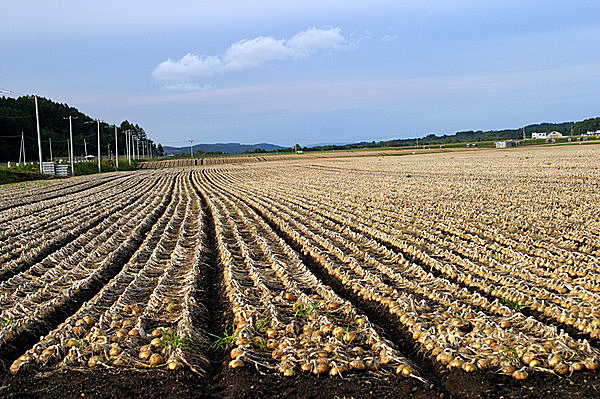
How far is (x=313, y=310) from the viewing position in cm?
616

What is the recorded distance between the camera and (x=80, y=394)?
435cm

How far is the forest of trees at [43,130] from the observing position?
3376 inches

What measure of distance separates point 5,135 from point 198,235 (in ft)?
290

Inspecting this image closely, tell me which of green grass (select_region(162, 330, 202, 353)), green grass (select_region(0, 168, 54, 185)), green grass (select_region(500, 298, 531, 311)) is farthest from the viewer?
green grass (select_region(0, 168, 54, 185))

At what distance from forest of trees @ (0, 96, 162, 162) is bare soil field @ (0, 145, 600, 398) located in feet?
217

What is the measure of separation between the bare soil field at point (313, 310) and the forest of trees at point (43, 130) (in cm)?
6607

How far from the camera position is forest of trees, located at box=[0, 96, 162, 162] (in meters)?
85.8

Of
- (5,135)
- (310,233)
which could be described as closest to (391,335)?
(310,233)

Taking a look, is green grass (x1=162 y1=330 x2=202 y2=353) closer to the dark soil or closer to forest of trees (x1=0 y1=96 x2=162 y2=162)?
the dark soil

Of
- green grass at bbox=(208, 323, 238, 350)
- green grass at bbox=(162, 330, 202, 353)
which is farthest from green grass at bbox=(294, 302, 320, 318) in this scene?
green grass at bbox=(162, 330, 202, 353)

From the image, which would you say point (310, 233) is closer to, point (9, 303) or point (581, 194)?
point (9, 303)

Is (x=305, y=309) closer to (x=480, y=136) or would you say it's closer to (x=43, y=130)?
(x=43, y=130)

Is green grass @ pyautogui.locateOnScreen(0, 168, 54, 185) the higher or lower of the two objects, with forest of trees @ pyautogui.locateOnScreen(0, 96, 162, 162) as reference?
lower

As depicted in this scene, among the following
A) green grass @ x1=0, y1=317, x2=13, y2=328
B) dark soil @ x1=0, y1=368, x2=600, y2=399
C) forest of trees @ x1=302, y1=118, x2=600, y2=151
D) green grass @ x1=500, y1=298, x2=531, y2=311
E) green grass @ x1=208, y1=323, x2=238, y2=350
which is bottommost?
dark soil @ x1=0, y1=368, x2=600, y2=399
